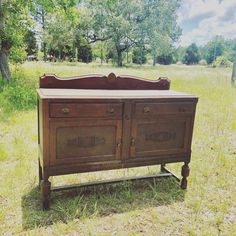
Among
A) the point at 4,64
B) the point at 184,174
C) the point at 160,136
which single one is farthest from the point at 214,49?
the point at 160,136

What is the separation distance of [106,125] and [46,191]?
1.97ft

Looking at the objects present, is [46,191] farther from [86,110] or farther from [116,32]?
[116,32]

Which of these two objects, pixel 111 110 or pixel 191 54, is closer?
pixel 111 110

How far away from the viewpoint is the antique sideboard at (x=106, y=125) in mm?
1670

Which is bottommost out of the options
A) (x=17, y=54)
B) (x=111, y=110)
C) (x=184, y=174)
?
(x=184, y=174)

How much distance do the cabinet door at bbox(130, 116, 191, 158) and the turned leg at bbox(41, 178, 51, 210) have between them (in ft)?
2.04

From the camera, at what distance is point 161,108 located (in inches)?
74.8

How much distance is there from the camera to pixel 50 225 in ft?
5.38

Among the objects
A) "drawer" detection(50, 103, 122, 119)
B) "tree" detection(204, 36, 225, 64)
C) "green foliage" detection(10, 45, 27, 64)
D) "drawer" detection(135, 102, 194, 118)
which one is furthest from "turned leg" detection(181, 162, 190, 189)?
"tree" detection(204, 36, 225, 64)

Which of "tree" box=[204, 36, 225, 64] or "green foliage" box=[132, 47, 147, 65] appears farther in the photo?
"tree" box=[204, 36, 225, 64]

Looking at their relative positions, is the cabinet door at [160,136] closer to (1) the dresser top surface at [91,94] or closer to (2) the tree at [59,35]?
(1) the dresser top surface at [91,94]

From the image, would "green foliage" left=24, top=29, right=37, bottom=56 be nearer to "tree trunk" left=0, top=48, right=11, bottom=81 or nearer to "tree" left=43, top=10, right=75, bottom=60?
"tree trunk" left=0, top=48, right=11, bottom=81

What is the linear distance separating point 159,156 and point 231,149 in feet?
4.99

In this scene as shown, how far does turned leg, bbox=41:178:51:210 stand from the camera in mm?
1733
